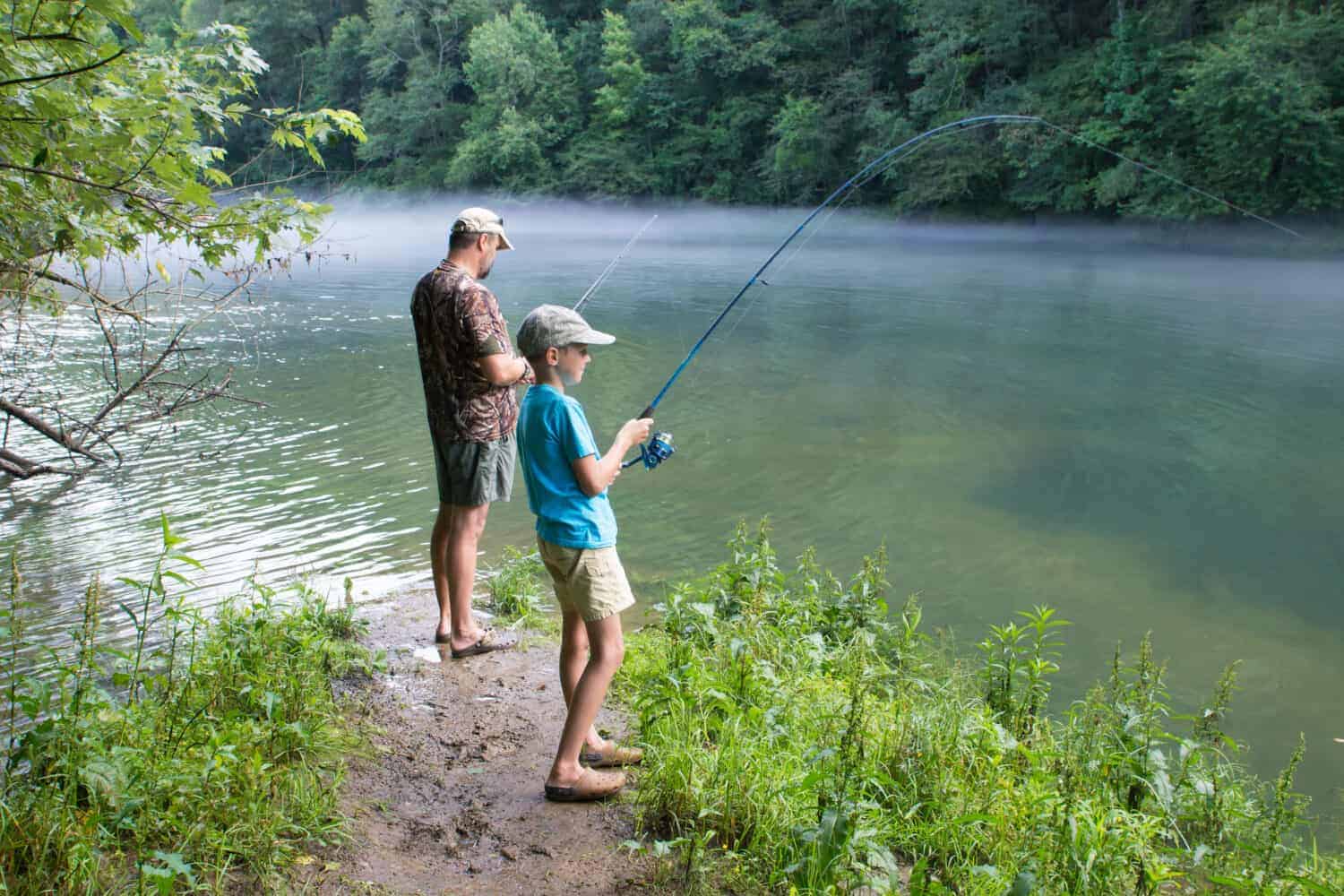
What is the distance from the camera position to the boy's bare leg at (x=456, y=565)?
12.4 ft

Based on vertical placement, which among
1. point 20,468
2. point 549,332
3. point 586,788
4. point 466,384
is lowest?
point 586,788

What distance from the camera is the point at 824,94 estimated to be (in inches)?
1405

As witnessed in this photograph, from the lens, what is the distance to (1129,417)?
9820mm

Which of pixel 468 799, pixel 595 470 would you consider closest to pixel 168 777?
pixel 468 799

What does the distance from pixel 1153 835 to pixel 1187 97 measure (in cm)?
2418

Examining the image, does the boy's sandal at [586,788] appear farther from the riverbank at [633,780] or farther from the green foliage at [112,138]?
the green foliage at [112,138]

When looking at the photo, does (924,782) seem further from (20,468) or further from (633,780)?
(20,468)

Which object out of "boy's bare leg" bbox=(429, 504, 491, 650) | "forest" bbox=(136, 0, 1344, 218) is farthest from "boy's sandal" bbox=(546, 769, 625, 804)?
"forest" bbox=(136, 0, 1344, 218)

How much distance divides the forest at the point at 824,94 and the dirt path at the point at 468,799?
35.9ft

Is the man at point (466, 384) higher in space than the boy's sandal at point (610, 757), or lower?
higher

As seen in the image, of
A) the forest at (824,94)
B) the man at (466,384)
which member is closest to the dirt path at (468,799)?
the man at (466,384)

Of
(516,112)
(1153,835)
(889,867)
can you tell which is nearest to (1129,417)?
(1153,835)

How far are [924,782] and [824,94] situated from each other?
35758mm

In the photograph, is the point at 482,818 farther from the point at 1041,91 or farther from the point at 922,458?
the point at 1041,91
